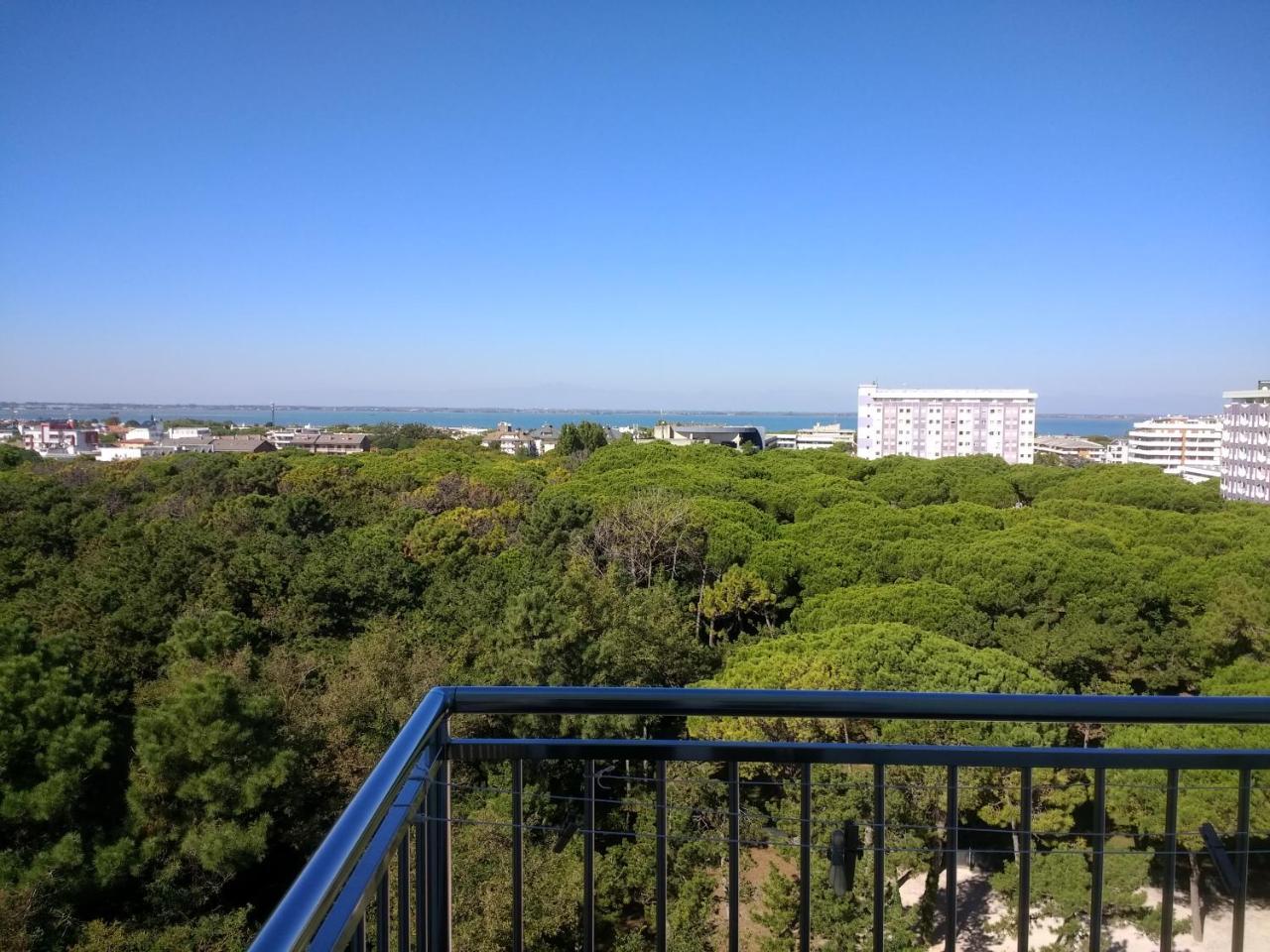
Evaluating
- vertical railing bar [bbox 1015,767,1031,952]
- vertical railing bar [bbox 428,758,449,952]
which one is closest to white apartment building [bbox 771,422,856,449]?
vertical railing bar [bbox 1015,767,1031,952]

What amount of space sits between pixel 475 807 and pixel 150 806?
16.2ft

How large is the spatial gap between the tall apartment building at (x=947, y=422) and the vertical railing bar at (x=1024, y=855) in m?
53.9

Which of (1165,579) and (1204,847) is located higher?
(1204,847)

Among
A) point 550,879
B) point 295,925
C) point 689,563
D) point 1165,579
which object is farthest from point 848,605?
point 295,925

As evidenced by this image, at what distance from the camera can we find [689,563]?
1511 centimetres

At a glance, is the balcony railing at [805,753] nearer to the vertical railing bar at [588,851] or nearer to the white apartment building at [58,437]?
the vertical railing bar at [588,851]

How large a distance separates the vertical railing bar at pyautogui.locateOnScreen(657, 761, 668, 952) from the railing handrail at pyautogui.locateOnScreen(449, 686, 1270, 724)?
126 mm

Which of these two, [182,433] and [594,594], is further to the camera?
[182,433]

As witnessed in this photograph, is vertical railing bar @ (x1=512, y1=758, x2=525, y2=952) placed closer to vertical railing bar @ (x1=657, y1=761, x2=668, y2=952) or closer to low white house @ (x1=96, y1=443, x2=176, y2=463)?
vertical railing bar @ (x1=657, y1=761, x2=668, y2=952)

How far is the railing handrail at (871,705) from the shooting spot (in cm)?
133

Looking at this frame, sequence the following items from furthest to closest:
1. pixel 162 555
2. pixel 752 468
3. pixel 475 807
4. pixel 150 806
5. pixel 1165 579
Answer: pixel 752 468, pixel 162 555, pixel 1165 579, pixel 150 806, pixel 475 807

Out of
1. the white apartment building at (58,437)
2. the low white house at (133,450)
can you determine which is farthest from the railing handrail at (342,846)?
the white apartment building at (58,437)

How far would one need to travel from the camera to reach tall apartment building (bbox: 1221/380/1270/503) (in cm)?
2636

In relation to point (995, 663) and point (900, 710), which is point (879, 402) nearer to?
point (995, 663)
